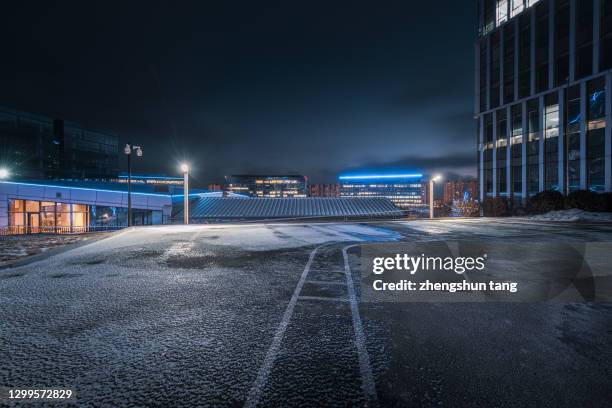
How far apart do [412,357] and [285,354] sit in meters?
1.50

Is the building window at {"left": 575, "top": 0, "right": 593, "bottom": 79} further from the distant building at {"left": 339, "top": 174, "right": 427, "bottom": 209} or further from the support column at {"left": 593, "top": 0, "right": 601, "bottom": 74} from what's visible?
the distant building at {"left": 339, "top": 174, "right": 427, "bottom": 209}

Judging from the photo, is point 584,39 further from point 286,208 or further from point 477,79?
point 286,208

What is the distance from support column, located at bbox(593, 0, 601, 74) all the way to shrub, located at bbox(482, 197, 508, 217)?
54.4ft

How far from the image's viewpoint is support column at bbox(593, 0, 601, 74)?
28234 millimetres

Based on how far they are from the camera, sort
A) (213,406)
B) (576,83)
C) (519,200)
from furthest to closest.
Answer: (519,200) < (576,83) < (213,406)

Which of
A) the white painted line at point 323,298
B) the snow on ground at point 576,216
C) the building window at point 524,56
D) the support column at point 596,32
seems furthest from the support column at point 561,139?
the white painted line at point 323,298

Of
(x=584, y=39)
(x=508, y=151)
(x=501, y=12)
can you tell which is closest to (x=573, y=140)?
(x=508, y=151)

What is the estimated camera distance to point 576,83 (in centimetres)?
3022

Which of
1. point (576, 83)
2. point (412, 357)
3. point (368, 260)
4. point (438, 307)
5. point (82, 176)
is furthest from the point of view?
point (82, 176)

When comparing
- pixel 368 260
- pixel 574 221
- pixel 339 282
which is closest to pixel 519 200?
A: pixel 574 221

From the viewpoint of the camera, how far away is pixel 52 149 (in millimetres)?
48906

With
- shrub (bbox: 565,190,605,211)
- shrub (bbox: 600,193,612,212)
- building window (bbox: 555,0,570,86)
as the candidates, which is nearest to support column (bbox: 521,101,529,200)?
building window (bbox: 555,0,570,86)

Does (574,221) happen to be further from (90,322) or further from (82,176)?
(82,176)

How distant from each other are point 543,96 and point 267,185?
15992 centimetres
